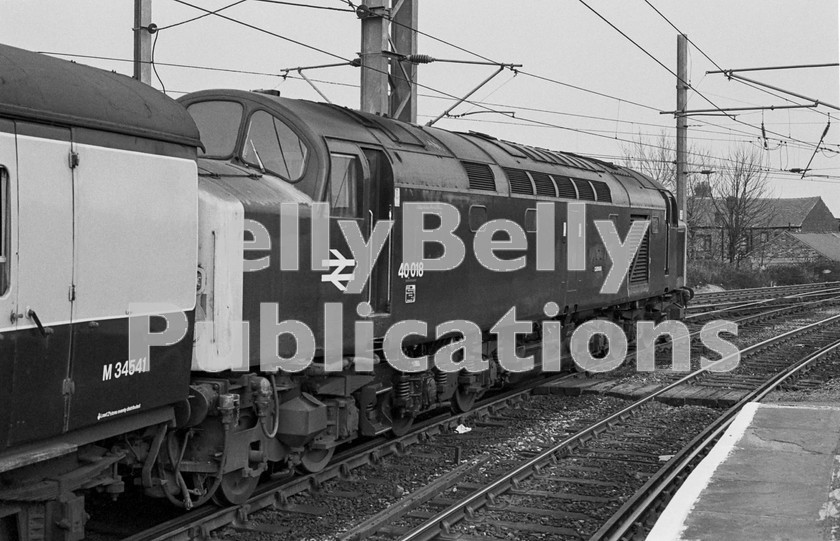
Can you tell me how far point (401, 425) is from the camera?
10188 millimetres

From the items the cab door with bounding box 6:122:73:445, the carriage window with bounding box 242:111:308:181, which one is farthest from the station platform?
the carriage window with bounding box 242:111:308:181

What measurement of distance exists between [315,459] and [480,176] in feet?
13.8

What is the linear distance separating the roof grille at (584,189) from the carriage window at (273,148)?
264 inches

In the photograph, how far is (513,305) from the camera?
11.9m

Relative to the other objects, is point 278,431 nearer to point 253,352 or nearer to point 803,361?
point 253,352

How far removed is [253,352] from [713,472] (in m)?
4.00


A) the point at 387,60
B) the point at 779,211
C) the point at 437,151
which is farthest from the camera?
the point at 779,211

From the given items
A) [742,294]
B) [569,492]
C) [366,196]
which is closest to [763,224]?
[742,294]

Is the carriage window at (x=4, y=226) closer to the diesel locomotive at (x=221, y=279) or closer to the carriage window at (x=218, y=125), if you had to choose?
the diesel locomotive at (x=221, y=279)

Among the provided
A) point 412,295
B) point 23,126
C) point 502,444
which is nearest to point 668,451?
point 502,444

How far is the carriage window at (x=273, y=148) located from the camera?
8.00 m

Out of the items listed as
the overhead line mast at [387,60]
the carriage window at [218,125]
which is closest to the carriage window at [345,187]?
the carriage window at [218,125]

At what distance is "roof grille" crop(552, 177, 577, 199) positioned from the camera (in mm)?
13227

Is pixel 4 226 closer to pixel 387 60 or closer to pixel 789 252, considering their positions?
pixel 387 60
